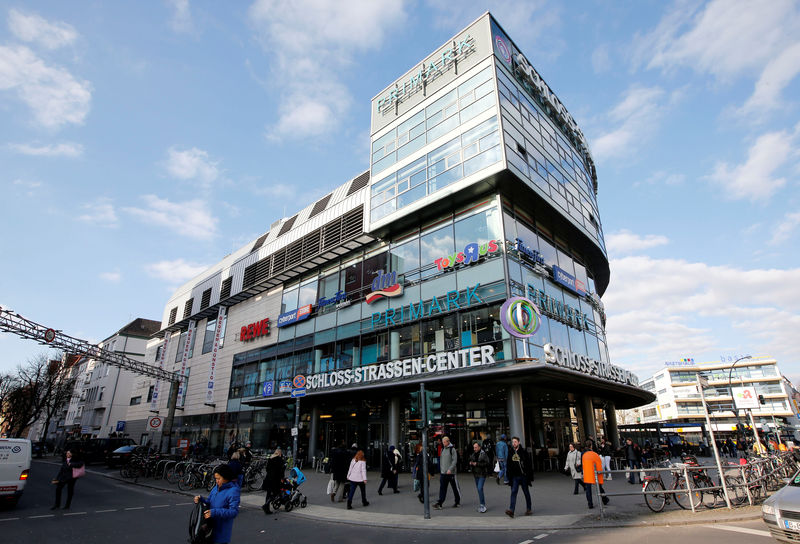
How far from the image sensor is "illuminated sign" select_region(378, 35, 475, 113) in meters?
25.2

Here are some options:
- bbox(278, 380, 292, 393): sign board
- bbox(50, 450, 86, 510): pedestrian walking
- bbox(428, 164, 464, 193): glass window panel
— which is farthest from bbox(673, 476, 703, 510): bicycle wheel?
bbox(278, 380, 292, 393): sign board

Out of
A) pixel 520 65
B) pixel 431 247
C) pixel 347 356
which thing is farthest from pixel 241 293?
pixel 520 65

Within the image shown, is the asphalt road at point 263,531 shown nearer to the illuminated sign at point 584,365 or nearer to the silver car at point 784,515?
the silver car at point 784,515

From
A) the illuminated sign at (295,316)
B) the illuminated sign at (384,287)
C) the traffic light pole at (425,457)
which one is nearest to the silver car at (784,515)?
the traffic light pole at (425,457)

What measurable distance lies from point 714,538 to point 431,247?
57.2 feet

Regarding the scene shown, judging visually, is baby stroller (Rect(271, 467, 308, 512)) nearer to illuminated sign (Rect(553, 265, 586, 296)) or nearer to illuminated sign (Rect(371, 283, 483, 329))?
illuminated sign (Rect(371, 283, 483, 329))

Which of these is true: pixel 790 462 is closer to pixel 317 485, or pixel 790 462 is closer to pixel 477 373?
pixel 477 373

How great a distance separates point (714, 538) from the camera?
25.2 feet

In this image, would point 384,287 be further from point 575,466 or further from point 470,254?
point 575,466

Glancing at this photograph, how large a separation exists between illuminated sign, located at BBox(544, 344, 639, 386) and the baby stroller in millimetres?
10460

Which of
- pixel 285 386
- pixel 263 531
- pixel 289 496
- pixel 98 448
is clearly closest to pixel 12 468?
pixel 289 496

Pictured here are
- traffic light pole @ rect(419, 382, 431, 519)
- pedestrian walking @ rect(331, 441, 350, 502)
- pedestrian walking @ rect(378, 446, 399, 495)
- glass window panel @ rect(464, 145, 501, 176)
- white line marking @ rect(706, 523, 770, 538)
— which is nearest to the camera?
white line marking @ rect(706, 523, 770, 538)

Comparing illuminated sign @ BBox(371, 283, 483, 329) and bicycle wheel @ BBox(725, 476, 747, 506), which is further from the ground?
illuminated sign @ BBox(371, 283, 483, 329)

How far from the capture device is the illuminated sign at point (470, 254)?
20422mm
